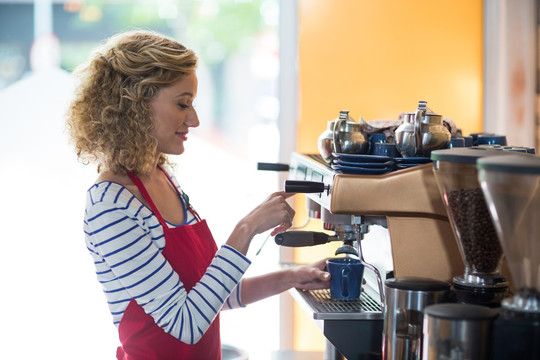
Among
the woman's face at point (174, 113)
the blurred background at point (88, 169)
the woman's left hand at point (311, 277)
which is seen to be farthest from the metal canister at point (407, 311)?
the blurred background at point (88, 169)

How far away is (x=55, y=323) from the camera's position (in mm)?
3211

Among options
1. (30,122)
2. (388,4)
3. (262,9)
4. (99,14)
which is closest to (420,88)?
(388,4)

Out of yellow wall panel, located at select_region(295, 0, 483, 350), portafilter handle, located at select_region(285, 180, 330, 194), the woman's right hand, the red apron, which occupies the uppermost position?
yellow wall panel, located at select_region(295, 0, 483, 350)

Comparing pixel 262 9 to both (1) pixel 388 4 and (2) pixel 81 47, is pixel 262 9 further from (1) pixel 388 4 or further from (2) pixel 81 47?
(2) pixel 81 47

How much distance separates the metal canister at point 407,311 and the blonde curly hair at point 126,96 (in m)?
0.63

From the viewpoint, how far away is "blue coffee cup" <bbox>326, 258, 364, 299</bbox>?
56.7 inches

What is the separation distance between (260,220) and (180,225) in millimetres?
191

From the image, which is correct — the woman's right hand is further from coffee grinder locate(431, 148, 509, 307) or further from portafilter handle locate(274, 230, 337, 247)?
coffee grinder locate(431, 148, 509, 307)

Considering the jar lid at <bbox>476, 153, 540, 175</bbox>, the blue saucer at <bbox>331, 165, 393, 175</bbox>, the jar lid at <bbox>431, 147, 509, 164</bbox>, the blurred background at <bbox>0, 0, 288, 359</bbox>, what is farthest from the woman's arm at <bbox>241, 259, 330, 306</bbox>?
the blurred background at <bbox>0, 0, 288, 359</bbox>

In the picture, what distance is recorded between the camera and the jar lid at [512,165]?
87cm

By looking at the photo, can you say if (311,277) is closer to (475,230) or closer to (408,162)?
(408,162)

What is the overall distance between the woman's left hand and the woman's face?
0.39 m

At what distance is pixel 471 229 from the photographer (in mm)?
1088

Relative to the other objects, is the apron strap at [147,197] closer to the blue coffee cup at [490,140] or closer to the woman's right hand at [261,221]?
the woman's right hand at [261,221]
